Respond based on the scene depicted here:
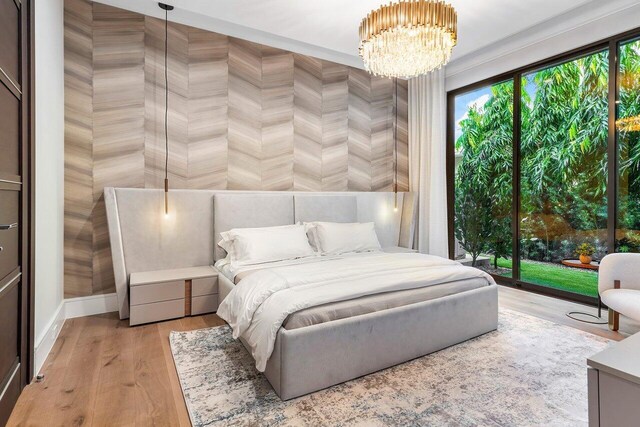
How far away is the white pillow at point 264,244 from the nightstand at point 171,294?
1.04ft

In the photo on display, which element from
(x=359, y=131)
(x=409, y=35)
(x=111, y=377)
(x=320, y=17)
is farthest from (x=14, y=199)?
(x=359, y=131)

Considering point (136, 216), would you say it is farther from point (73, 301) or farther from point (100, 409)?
point (100, 409)

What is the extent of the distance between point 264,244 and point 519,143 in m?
3.21

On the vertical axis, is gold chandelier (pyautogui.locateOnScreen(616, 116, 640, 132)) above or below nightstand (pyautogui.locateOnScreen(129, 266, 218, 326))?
above

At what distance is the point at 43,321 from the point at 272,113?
2.94m

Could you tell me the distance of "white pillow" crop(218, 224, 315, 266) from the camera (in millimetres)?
3275

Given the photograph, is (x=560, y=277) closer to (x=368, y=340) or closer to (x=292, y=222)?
(x=368, y=340)

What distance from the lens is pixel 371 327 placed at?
2117 mm

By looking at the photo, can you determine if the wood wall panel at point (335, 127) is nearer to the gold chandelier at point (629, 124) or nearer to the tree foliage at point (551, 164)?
the tree foliage at point (551, 164)

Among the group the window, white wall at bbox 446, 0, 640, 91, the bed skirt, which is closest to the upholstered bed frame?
the bed skirt

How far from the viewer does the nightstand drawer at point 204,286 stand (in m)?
3.20

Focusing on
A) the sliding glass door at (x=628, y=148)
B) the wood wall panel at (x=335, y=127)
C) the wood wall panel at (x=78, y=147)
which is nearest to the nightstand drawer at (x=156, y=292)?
the wood wall panel at (x=78, y=147)

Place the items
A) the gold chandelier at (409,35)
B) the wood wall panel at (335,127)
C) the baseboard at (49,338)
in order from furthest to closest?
the wood wall panel at (335,127) < the gold chandelier at (409,35) < the baseboard at (49,338)

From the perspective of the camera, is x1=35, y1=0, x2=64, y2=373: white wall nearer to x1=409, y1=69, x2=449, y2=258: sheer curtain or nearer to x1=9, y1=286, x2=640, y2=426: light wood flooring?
x1=9, y1=286, x2=640, y2=426: light wood flooring
